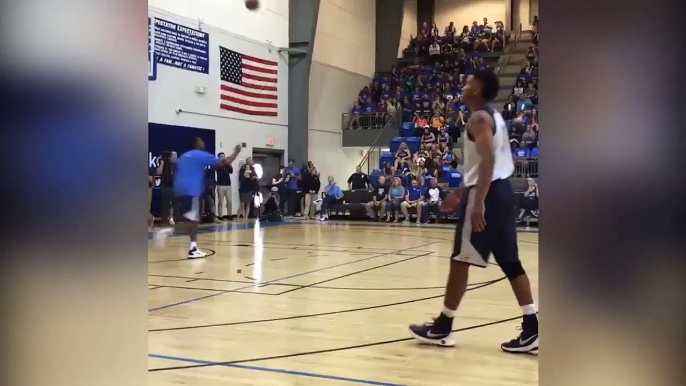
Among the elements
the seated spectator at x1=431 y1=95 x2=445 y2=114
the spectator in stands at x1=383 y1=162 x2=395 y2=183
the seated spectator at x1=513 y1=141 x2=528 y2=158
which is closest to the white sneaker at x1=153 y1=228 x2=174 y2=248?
the spectator in stands at x1=383 y1=162 x2=395 y2=183

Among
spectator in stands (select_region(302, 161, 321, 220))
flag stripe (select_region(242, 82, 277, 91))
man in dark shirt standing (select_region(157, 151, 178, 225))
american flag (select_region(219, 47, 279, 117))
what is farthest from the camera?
flag stripe (select_region(242, 82, 277, 91))

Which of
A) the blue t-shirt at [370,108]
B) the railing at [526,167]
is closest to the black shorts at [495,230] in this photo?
the railing at [526,167]

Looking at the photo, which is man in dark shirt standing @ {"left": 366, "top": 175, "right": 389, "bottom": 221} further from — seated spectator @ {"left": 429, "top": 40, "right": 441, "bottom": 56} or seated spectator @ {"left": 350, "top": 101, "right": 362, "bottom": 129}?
seated spectator @ {"left": 429, "top": 40, "right": 441, "bottom": 56}

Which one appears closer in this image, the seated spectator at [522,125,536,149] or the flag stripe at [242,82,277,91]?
the seated spectator at [522,125,536,149]

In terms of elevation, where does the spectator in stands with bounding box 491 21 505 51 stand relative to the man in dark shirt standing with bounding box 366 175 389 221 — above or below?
above

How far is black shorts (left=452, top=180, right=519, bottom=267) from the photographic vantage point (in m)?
3.72

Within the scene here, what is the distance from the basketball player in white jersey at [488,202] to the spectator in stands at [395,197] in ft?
40.6

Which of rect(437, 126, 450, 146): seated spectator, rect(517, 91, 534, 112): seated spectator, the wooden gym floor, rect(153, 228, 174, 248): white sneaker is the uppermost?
rect(517, 91, 534, 112): seated spectator

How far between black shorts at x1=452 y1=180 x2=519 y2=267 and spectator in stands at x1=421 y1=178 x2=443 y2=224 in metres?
11.9

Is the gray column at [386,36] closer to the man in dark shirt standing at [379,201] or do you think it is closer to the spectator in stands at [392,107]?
the spectator in stands at [392,107]

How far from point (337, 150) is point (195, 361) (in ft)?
63.2

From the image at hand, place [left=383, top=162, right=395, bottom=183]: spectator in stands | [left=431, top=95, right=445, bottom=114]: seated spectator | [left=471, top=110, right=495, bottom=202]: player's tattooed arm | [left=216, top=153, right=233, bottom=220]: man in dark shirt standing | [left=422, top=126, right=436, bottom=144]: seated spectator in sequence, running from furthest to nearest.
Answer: [left=431, top=95, right=445, bottom=114]: seated spectator → [left=422, top=126, right=436, bottom=144]: seated spectator → [left=383, top=162, right=395, bottom=183]: spectator in stands → [left=216, top=153, right=233, bottom=220]: man in dark shirt standing → [left=471, top=110, right=495, bottom=202]: player's tattooed arm
